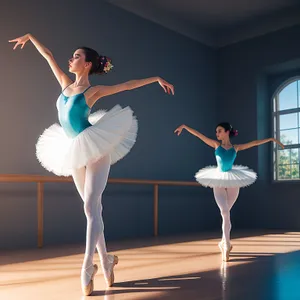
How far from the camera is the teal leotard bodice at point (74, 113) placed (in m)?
2.25

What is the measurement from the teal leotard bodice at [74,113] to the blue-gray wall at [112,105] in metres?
2.37

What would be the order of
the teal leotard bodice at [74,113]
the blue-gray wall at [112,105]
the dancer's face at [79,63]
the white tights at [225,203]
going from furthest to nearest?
the blue-gray wall at [112,105], the white tights at [225,203], the dancer's face at [79,63], the teal leotard bodice at [74,113]

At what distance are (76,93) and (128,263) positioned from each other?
1.50m

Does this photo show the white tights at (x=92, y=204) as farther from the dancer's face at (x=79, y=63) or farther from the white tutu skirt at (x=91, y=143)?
the dancer's face at (x=79, y=63)

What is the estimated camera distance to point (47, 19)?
4918 mm

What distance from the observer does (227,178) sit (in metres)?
3.57

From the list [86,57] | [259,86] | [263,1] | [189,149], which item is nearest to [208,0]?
[263,1]

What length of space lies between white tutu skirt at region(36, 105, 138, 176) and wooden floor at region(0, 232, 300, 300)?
2.22 ft

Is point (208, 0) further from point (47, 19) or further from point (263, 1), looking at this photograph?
point (47, 19)

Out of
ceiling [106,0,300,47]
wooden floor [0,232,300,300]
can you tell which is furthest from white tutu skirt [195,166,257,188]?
ceiling [106,0,300,47]

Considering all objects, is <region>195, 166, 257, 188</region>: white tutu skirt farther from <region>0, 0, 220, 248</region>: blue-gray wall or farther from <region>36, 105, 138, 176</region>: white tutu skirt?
<region>0, 0, 220, 248</region>: blue-gray wall

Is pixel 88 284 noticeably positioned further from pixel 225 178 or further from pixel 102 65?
pixel 225 178

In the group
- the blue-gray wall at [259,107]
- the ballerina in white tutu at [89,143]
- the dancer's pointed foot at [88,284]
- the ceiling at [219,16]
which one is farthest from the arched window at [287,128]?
the dancer's pointed foot at [88,284]

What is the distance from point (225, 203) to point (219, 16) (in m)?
4.13
